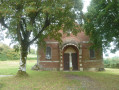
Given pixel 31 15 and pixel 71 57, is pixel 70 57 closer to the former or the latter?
pixel 71 57

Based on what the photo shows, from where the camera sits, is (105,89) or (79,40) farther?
(79,40)

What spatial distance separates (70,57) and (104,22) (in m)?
10.2

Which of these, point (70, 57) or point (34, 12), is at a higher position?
point (34, 12)

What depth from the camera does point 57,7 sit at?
1166 cm

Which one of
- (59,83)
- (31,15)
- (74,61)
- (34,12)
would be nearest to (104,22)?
(34,12)

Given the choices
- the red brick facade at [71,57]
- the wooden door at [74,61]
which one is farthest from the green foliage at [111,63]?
the wooden door at [74,61]

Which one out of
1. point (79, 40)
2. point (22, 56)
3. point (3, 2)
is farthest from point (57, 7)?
point (79, 40)

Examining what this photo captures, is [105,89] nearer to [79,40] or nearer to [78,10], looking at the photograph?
[78,10]

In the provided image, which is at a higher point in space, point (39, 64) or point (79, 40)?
point (79, 40)

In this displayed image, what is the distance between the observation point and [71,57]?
74.8ft

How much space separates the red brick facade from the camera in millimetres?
21906

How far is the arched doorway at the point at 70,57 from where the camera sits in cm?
2259

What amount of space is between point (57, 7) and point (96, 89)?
8.02 metres

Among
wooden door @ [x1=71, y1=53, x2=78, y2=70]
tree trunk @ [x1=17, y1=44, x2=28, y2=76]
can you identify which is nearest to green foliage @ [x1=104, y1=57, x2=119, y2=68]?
wooden door @ [x1=71, y1=53, x2=78, y2=70]
